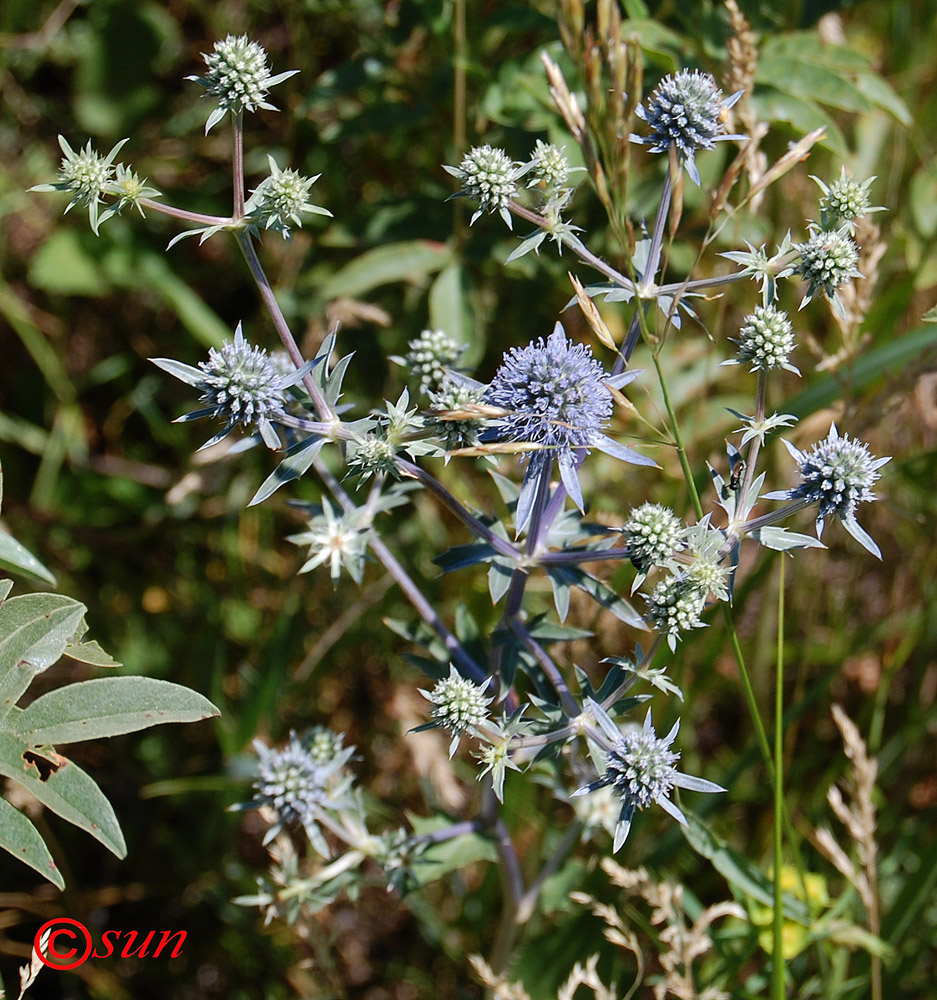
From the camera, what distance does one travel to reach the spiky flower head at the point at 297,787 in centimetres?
224

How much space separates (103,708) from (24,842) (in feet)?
0.91

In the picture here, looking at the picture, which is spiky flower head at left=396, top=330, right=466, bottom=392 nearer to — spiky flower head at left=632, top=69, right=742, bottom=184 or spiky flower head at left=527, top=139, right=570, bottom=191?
spiky flower head at left=527, top=139, right=570, bottom=191

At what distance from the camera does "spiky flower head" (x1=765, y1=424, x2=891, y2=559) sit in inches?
71.3

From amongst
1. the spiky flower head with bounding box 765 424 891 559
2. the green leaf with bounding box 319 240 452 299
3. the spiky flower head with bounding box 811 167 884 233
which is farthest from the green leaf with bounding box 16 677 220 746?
the spiky flower head with bounding box 811 167 884 233

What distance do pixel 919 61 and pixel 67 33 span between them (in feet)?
12.0

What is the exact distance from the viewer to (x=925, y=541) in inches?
139

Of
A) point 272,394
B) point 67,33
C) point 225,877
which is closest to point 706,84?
point 272,394

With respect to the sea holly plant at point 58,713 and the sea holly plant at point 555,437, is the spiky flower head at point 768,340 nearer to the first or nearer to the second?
the sea holly plant at point 555,437

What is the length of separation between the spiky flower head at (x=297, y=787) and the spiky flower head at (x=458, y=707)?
0.45 m

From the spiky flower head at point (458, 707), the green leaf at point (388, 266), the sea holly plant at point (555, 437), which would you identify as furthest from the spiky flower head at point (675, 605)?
the green leaf at point (388, 266)

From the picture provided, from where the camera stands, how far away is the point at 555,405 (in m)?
1.82

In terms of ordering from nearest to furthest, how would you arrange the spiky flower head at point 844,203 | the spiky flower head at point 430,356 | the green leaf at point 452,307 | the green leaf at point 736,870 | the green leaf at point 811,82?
the spiky flower head at point 844,203 < the spiky flower head at point 430,356 < the green leaf at point 736,870 < the green leaf at point 811,82 < the green leaf at point 452,307

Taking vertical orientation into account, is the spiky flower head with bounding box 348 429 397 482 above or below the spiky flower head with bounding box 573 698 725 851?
above

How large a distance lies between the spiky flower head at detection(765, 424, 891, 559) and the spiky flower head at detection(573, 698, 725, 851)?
0.52 metres
